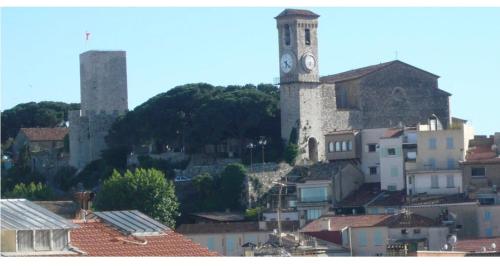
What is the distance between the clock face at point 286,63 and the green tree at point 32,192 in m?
9.20

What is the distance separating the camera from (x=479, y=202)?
2232 inches

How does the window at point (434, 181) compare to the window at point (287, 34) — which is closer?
the window at point (434, 181)

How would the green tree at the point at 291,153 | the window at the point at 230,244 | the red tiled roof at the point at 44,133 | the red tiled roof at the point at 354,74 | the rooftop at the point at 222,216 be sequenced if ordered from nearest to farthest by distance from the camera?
1. the window at the point at 230,244
2. the rooftop at the point at 222,216
3. the green tree at the point at 291,153
4. the red tiled roof at the point at 354,74
5. the red tiled roof at the point at 44,133

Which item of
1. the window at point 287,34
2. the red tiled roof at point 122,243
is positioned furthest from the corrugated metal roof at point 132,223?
the window at point 287,34

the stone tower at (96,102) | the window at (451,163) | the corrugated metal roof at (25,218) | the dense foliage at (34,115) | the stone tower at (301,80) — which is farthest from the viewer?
the dense foliage at (34,115)

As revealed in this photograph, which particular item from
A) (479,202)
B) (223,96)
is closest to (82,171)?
(223,96)

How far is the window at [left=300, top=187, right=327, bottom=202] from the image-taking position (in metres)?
62.8

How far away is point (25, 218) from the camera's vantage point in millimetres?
22594

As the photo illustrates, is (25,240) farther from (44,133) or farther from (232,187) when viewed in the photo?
(44,133)

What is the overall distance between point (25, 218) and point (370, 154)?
43178 millimetres

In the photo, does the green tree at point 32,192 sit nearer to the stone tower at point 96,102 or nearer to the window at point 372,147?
A: the stone tower at point 96,102

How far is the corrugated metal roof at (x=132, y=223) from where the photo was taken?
2772 cm

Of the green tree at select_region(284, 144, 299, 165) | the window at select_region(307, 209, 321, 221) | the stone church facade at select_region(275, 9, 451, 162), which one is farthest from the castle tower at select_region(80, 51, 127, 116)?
the window at select_region(307, 209, 321, 221)

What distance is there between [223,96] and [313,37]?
154 inches
